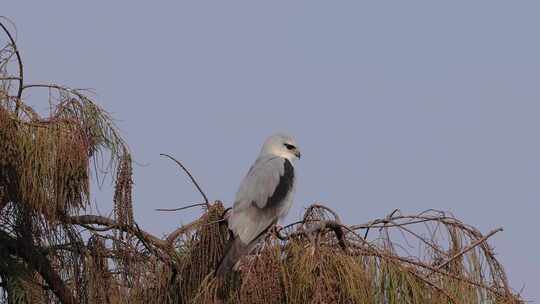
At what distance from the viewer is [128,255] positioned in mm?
5891

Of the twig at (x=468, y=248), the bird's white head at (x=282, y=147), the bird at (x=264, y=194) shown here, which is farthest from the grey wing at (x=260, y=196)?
the twig at (x=468, y=248)

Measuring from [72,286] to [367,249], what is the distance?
5.46 ft

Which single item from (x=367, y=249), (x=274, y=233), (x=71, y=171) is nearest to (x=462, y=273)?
(x=367, y=249)

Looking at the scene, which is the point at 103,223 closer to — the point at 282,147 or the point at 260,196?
the point at 260,196

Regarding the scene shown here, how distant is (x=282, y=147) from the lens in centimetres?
796

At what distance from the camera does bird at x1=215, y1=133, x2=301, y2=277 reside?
5977 mm

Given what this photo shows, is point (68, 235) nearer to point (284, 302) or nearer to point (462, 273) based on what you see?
point (284, 302)

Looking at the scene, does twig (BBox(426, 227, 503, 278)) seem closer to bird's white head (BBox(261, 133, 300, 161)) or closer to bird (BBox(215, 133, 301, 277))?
bird (BBox(215, 133, 301, 277))

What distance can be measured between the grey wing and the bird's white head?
0.25 m

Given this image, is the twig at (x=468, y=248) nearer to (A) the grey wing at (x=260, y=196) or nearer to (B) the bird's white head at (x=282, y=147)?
(A) the grey wing at (x=260, y=196)

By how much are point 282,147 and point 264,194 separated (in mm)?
1002

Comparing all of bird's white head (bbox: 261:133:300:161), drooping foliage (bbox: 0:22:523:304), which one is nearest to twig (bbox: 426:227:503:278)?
drooping foliage (bbox: 0:22:523:304)

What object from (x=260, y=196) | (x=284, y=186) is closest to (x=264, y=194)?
(x=260, y=196)

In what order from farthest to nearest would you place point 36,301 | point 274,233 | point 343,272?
point 36,301 → point 274,233 → point 343,272
